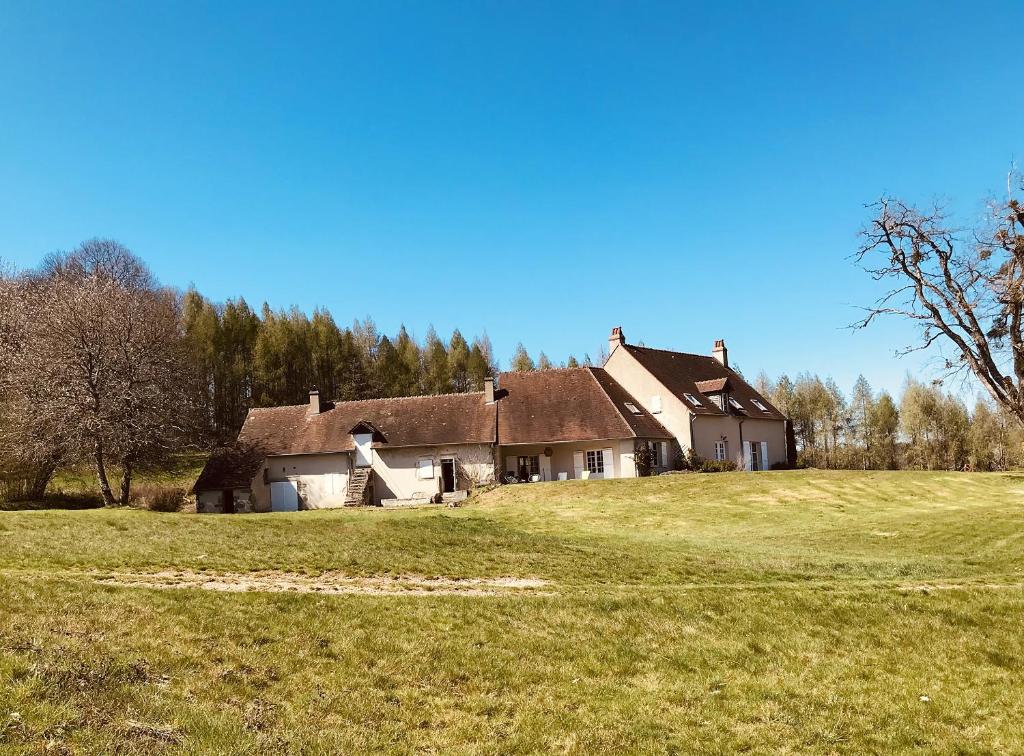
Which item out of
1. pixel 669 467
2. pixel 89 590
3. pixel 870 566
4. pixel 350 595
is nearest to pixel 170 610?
pixel 89 590

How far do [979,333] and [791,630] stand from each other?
14874 millimetres

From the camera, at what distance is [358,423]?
38.1 metres

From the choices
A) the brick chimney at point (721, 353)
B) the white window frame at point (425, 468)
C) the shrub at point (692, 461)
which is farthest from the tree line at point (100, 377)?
the brick chimney at point (721, 353)

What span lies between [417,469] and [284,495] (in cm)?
706

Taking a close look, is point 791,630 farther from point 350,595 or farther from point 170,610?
point 170,610

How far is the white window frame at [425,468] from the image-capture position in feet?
120

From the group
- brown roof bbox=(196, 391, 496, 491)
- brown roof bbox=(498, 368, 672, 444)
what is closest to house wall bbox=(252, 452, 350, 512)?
brown roof bbox=(196, 391, 496, 491)

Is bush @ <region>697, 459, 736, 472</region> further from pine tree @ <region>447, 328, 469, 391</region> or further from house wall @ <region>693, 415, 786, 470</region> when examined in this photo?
pine tree @ <region>447, 328, 469, 391</region>

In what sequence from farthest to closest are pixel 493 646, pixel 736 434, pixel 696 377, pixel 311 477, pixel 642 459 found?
pixel 696 377, pixel 736 434, pixel 311 477, pixel 642 459, pixel 493 646

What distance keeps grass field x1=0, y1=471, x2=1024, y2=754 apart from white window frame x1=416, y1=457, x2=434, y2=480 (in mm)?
19457

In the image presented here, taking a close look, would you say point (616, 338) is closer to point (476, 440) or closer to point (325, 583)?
point (476, 440)

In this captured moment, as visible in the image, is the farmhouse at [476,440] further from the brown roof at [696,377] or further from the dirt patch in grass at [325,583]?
the dirt patch in grass at [325,583]

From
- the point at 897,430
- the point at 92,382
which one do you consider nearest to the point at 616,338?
the point at 92,382

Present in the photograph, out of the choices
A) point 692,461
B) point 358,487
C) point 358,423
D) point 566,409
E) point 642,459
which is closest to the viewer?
point 642,459
